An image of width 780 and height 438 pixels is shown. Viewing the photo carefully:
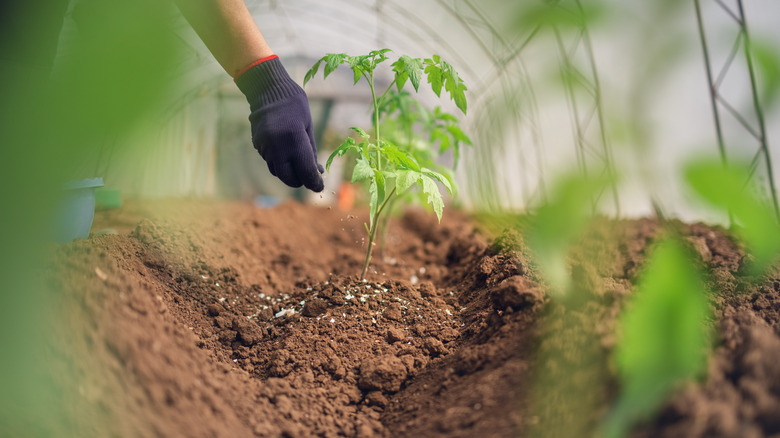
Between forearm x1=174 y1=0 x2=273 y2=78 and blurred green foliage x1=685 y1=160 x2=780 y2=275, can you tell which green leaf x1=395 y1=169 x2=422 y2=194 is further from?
blurred green foliage x1=685 y1=160 x2=780 y2=275

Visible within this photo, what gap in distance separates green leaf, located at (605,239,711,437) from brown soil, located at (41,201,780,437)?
0.05m

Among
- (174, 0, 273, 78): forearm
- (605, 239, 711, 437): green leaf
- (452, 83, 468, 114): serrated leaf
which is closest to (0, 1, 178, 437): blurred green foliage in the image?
(605, 239, 711, 437): green leaf

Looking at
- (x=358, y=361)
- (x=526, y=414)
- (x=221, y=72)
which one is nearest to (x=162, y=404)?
(x=358, y=361)

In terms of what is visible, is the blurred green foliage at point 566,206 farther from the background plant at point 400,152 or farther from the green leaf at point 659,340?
the background plant at point 400,152

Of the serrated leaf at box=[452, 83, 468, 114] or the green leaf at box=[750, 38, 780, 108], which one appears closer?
the green leaf at box=[750, 38, 780, 108]

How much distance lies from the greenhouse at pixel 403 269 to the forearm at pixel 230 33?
0.03 feet

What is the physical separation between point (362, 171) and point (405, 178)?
196 millimetres

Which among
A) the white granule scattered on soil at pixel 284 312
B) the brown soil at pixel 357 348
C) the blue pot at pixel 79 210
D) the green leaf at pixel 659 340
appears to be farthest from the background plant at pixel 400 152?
the blue pot at pixel 79 210

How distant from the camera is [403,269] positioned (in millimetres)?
3305

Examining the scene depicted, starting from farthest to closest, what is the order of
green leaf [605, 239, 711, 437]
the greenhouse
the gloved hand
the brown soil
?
the gloved hand, the brown soil, green leaf [605, 239, 711, 437], the greenhouse

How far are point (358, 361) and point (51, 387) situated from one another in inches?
40.6

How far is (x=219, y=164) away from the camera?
1032cm

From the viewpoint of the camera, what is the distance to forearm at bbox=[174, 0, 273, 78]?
6.15ft

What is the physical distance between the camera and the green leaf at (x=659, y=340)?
77 cm
